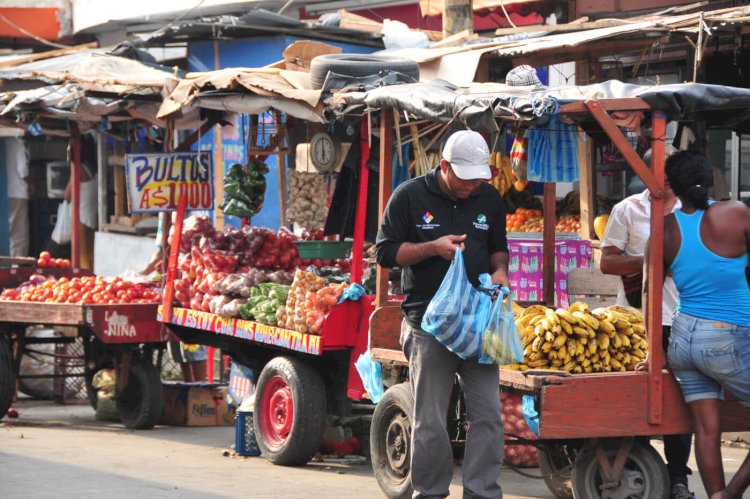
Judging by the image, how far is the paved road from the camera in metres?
7.84

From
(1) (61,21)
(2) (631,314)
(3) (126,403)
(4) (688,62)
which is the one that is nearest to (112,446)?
(3) (126,403)

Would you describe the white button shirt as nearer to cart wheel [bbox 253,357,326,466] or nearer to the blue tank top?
the blue tank top

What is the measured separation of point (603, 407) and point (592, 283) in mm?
2221

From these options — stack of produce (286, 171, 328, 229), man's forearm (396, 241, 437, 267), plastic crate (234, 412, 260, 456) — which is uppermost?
stack of produce (286, 171, 328, 229)

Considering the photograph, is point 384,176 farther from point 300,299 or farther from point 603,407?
point 603,407

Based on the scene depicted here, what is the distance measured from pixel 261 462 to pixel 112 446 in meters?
1.37

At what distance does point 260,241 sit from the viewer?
10289 millimetres

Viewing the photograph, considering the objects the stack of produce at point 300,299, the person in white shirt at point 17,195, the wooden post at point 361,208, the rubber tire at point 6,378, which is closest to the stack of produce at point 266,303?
the stack of produce at point 300,299

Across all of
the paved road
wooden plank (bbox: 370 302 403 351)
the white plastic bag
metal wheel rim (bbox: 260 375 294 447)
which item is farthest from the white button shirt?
the white plastic bag

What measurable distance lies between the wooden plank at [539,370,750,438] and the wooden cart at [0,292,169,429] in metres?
5.17

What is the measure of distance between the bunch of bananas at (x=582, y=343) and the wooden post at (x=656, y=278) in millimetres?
267

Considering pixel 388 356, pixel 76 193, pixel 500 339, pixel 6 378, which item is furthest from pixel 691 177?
pixel 76 193

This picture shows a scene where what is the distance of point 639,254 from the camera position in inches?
285

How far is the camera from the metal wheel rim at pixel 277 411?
895 cm
